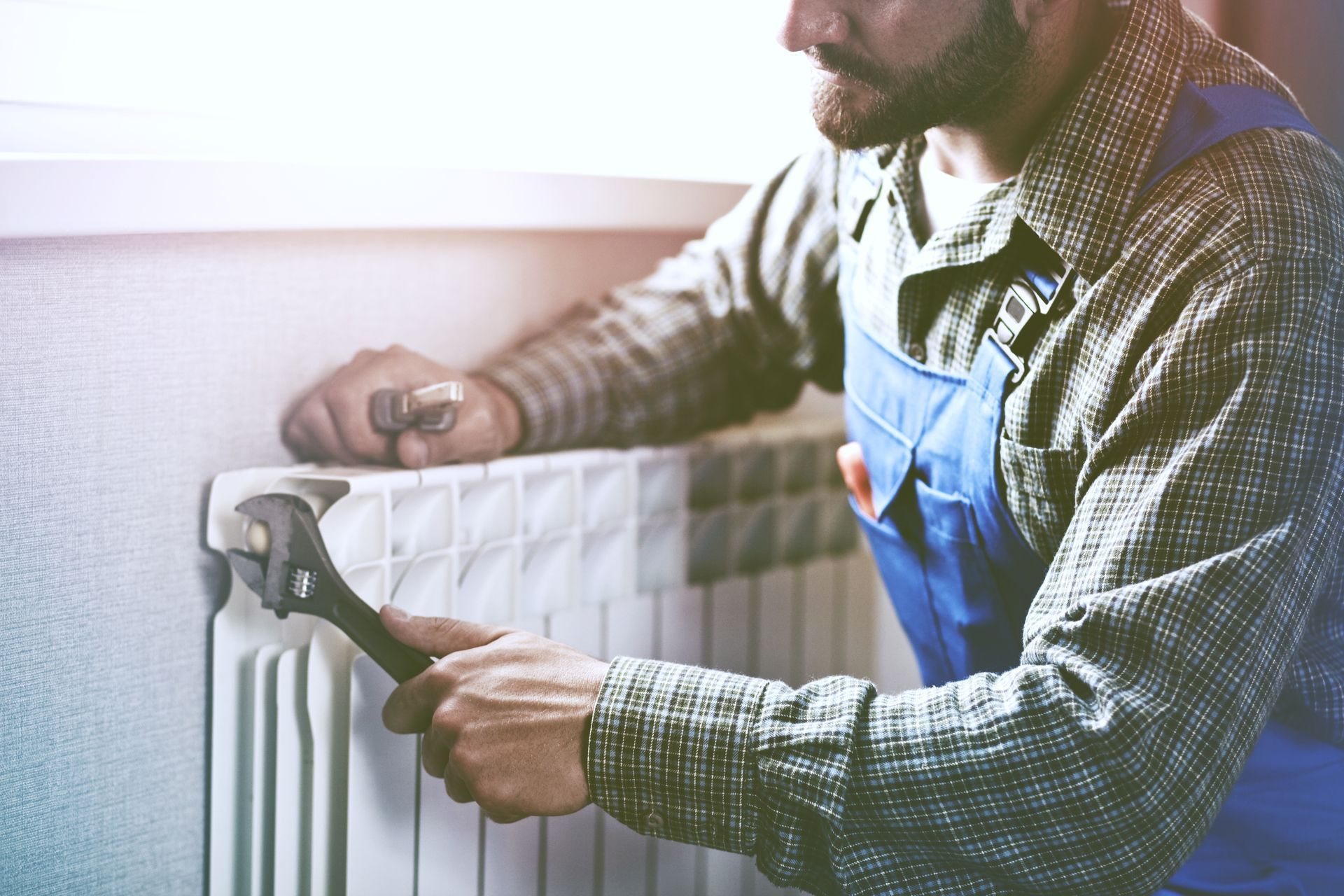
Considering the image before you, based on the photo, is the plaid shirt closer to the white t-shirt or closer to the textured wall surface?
the white t-shirt

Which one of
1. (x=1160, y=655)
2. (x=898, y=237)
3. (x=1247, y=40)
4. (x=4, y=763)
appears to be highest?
(x=1247, y=40)

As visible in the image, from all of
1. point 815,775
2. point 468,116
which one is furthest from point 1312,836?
point 468,116

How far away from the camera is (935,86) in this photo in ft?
2.76

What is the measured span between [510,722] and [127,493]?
328 millimetres

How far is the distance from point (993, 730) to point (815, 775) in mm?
106

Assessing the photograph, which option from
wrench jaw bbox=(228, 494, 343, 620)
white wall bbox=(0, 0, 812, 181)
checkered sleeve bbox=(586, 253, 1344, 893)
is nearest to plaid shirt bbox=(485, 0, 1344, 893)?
checkered sleeve bbox=(586, 253, 1344, 893)

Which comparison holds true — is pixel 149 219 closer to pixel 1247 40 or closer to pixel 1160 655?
pixel 1160 655

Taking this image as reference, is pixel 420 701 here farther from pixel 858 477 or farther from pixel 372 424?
pixel 858 477

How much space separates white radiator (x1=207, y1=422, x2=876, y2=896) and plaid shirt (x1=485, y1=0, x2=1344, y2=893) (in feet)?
0.75

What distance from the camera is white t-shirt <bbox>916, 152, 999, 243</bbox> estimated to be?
930mm

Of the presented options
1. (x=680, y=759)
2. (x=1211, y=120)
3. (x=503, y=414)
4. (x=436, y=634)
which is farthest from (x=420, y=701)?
(x=1211, y=120)

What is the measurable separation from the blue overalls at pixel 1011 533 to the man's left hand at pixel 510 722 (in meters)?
0.30

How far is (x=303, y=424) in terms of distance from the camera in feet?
3.02

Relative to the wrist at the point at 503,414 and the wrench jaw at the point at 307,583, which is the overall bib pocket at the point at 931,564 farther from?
the wrench jaw at the point at 307,583
